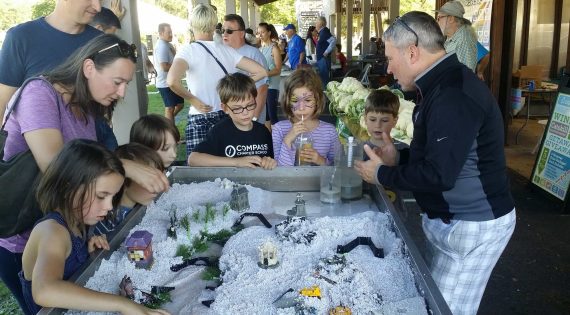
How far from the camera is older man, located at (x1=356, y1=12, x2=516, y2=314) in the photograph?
1782mm

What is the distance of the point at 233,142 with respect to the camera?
3.06 m

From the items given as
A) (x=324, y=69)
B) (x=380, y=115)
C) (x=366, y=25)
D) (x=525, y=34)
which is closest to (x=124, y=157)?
(x=380, y=115)

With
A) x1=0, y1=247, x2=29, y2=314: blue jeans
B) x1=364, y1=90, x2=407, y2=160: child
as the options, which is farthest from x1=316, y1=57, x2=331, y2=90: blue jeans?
x1=0, y1=247, x2=29, y2=314: blue jeans

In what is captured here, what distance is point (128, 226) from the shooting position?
1.91 m

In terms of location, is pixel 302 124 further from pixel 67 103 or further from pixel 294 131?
pixel 67 103

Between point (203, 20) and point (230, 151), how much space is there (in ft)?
5.49

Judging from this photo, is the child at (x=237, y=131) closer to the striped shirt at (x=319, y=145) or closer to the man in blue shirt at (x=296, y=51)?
the striped shirt at (x=319, y=145)

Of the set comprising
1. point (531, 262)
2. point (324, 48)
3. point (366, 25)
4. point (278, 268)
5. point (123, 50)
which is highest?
point (366, 25)

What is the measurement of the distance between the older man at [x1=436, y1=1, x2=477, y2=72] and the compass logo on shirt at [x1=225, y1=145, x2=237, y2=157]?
367 centimetres

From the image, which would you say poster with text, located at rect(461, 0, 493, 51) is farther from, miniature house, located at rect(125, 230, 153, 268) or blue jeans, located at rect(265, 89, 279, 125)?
miniature house, located at rect(125, 230, 153, 268)

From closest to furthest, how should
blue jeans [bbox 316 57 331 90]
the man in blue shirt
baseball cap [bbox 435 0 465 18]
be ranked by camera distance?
baseball cap [bbox 435 0 465 18], the man in blue shirt, blue jeans [bbox 316 57 331 90]

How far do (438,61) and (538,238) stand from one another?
2835mm

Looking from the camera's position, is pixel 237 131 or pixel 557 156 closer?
pixel 237 131

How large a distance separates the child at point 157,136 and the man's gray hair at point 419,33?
4.26 feet
